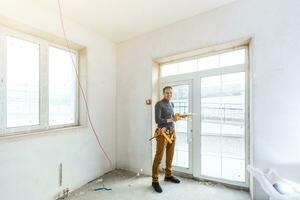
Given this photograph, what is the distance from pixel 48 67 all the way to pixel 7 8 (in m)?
0.82

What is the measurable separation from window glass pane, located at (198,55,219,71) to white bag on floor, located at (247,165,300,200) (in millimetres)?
1549

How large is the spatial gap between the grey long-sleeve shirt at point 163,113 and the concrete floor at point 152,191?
3.03 ft

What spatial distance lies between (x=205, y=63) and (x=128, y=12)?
4.62 ft

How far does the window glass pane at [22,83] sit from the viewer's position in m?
2.19

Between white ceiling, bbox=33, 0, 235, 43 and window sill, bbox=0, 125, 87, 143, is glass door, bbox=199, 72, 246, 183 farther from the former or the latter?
window sill, bbox=0, 125, 87, 143

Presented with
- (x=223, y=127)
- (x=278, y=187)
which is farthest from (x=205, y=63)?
(x=278, y=187)

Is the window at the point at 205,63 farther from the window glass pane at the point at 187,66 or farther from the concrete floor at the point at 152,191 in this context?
the concrete floor at the point at 152,191

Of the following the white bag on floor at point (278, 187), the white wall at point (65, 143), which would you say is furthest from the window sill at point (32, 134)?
the white bag on floor at point (278, 187)

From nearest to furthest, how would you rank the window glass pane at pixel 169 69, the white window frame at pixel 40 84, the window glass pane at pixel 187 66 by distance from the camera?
the white window frame at pixel 40 84
the window glass pane at pixel 187 66
the window glass pane at pixel 169 69

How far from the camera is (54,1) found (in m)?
2.27

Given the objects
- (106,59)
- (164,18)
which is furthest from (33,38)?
(164,18)

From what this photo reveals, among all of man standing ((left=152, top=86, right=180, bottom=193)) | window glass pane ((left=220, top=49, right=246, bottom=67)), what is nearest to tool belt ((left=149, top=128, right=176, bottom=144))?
man standing ((left=152, top=86, right=180, bottom=193))

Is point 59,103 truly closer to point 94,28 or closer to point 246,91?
point 94,28

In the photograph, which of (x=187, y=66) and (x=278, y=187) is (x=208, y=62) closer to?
(x=187, y=66)
